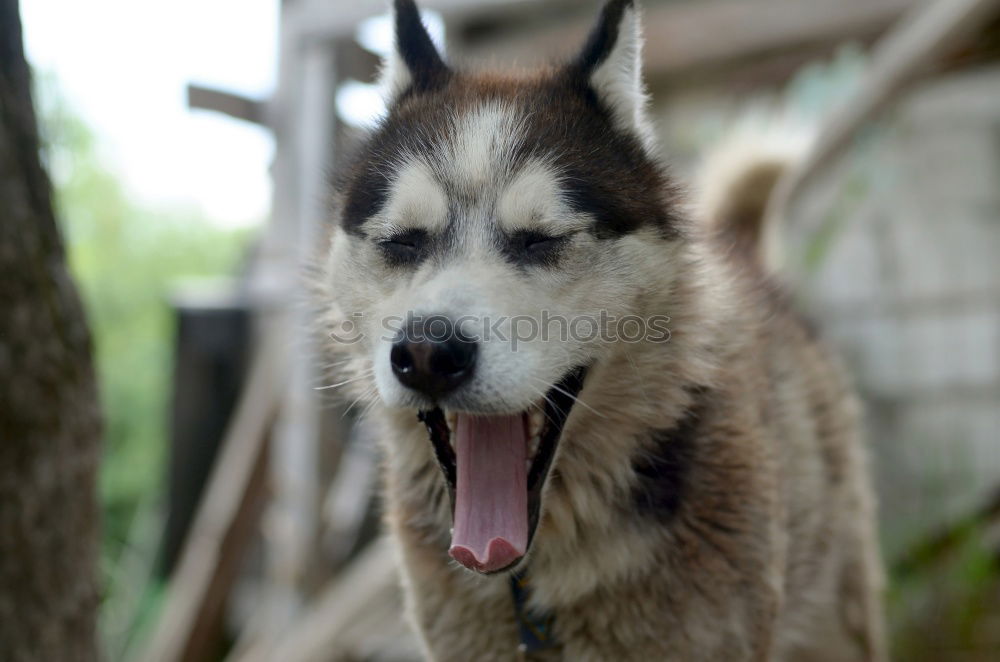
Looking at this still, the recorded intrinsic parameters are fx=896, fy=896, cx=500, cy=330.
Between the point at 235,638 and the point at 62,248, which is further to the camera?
the point at 235,638

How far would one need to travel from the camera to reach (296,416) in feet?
16.0

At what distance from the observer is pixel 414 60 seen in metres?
2.56

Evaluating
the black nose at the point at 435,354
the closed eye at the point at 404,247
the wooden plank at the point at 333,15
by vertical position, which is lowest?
the black nose at the point at 435,354

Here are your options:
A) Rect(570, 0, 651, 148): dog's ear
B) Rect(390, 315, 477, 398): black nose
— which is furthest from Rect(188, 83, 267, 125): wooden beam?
Rect(390, 315, 477, 398): black nose

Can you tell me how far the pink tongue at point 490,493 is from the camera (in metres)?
1.95

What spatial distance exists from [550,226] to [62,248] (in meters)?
1.43

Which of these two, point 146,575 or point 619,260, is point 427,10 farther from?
point 146,575

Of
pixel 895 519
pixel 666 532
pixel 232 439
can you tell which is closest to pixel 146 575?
pixel 232 439

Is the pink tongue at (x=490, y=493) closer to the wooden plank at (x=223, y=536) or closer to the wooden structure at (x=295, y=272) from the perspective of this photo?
the wooden structure at (x=295, y=272)

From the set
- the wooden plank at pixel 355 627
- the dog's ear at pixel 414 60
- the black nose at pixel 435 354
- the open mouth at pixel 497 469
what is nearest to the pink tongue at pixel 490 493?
the open mouth at pixel 497 469

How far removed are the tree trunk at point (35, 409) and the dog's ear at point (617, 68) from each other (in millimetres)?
1506

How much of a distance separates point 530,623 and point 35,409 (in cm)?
142

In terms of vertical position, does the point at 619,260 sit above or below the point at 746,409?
above

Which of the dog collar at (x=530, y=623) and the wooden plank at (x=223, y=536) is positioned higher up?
the dog collar at (x=530, y=623)
